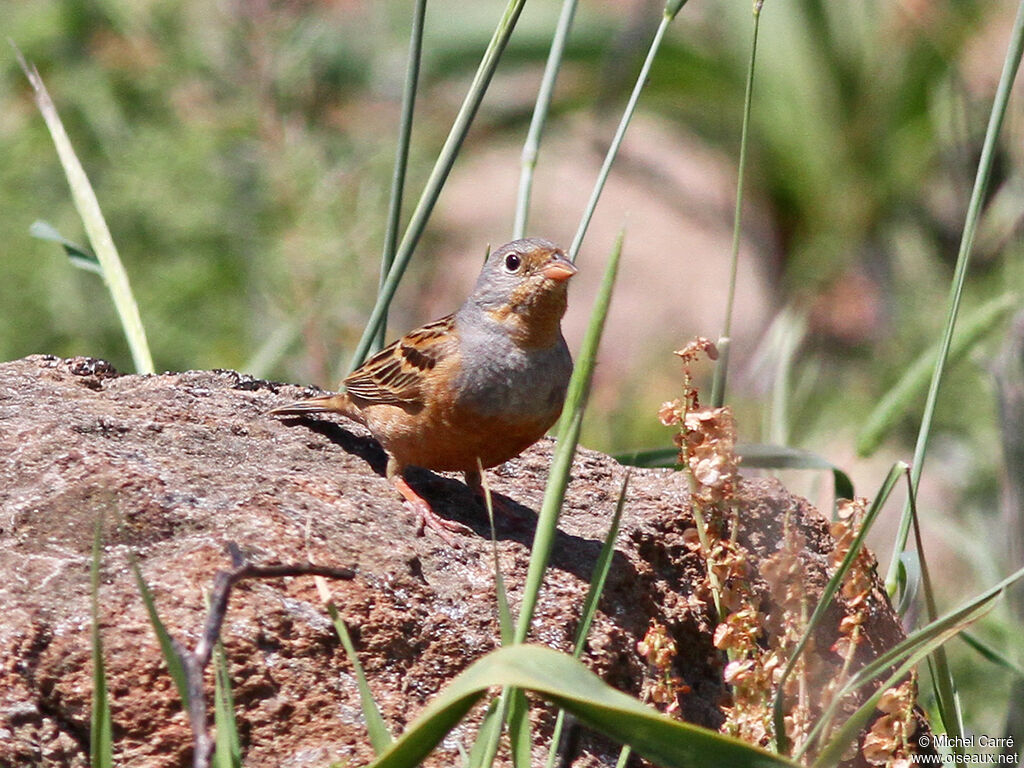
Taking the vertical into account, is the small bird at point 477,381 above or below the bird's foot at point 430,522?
above

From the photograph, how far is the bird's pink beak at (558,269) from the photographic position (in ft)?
14.3

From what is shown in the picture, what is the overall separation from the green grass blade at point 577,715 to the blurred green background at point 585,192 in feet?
8.53

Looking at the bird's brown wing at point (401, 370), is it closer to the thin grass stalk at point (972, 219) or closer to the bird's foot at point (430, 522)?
the bird's foot at point (430, 522)

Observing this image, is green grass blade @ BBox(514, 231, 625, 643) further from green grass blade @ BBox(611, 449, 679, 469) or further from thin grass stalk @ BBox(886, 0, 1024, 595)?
green grass blade @ BBox(611, 449, 679, 469)

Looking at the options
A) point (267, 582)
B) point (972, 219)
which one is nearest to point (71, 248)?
point (267, 582)

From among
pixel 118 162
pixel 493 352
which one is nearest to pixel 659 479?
pixel 493 352

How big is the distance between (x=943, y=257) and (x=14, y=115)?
7.10 metres

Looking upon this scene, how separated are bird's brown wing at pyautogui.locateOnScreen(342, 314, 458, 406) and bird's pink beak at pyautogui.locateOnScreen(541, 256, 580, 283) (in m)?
0.38

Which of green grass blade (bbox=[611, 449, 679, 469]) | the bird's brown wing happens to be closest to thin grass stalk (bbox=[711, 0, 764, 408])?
green grass blade (bbox=[611, 449, 679, 469])

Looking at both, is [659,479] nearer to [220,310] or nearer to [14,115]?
[220,310]

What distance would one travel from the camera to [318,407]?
452cm

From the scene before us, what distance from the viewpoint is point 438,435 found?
13.9 feet

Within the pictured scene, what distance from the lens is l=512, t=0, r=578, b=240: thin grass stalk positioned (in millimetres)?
3881

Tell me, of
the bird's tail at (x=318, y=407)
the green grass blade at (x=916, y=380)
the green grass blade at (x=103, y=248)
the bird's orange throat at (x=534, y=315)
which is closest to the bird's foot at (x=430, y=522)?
the bird's tail at (x=318, y=407)
